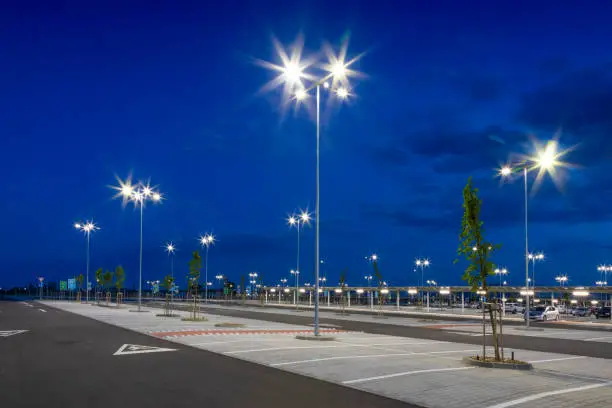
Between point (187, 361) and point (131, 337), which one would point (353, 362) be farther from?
point (131, 337)

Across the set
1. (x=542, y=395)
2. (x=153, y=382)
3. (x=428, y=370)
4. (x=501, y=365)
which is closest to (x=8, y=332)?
(x=153, y=382)

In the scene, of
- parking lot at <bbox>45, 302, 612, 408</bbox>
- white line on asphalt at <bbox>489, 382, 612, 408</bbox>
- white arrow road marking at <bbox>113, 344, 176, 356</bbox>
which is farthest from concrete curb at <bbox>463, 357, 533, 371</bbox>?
white arrow road marking at <bbox>113, 344, 176, 356</bbox>

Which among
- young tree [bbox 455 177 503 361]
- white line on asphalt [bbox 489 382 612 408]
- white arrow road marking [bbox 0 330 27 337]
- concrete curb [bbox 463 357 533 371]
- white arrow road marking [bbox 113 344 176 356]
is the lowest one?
white arrow road marking [bbox 0 330 27 337]

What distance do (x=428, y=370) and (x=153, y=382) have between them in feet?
24.6

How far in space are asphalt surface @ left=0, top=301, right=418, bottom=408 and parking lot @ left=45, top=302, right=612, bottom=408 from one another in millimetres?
990

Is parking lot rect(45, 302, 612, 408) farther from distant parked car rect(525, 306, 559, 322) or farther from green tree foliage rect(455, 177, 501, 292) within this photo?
distant parked car rect(525, 306, 559, 322)

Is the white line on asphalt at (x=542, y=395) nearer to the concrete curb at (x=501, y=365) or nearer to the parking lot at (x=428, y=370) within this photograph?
the parking lot at (x=428, y=370)

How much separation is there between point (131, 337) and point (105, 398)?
14.9 metres

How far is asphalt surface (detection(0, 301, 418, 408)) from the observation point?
36.3 ft

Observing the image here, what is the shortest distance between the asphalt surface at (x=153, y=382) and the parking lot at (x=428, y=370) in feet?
3.25

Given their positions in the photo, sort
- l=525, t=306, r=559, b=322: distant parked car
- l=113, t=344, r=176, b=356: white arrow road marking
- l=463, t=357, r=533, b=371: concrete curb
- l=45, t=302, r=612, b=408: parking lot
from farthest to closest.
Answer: l=525, t=306, r=559, b=322: distant parked car < l=113, t=344, r=176, b=356: white arrow road marking < l=463, t=357, r=533, b=371: concrete curb < l=45, t=302, r=612, b=408: parking lot

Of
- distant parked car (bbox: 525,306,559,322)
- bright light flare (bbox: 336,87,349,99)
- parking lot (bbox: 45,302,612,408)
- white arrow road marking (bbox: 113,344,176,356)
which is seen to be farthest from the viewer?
distant parked car (bbox: 525,306,559,322)

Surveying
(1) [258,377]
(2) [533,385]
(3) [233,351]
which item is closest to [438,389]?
(2) [533,385]

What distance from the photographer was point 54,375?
1409 centimetres
